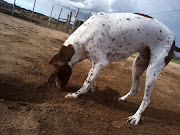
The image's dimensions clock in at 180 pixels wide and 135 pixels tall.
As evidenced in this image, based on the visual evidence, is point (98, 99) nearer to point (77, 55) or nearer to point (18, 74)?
point (77, 55)

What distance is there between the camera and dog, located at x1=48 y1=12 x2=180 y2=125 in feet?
10.8

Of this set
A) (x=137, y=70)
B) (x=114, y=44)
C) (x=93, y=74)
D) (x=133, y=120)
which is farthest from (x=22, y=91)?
(x=137, y=70)

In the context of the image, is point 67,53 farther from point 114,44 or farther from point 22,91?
point 22,91

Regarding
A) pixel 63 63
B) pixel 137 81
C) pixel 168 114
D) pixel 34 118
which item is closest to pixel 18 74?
pixel 63 63

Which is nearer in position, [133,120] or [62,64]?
[133,120]

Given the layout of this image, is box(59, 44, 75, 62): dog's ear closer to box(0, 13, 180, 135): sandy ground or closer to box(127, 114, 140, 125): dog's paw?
box(0, 13, 180, 135): sandy ground

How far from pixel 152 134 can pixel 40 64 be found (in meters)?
3.48

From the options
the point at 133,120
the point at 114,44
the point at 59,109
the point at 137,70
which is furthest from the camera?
the point at 137,70

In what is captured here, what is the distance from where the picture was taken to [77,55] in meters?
3.44

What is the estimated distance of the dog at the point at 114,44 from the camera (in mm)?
3285

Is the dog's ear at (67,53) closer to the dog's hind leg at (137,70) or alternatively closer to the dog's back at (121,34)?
the dog's back at (121,34)

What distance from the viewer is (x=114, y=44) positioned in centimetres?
343

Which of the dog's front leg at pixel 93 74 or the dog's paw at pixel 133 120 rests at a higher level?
the dog's front leg at pixel 93 74

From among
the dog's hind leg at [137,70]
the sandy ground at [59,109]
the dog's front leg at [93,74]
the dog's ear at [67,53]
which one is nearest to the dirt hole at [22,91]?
the sandy ground at [59,109]
